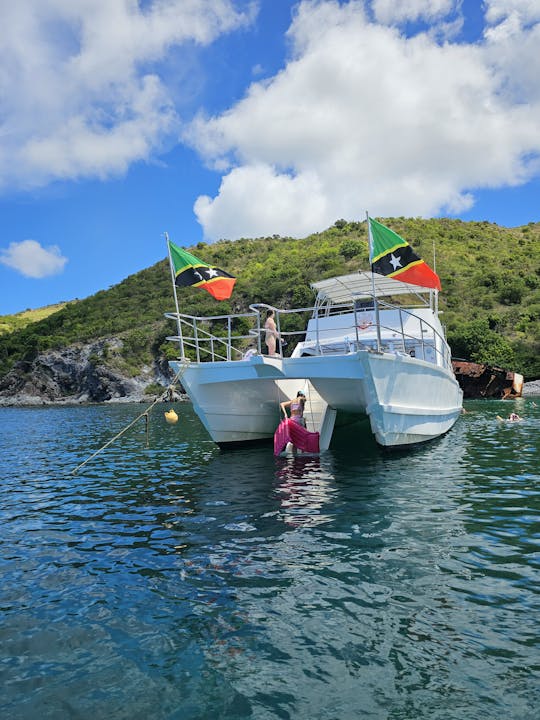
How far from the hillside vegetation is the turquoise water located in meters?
40.6

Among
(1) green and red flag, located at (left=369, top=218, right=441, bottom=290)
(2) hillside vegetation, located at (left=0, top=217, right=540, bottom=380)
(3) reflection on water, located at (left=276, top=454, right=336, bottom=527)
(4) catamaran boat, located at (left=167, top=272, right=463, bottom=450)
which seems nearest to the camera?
(3) reflection on water, located at (left=276, top=454, right=336, bottom=527)

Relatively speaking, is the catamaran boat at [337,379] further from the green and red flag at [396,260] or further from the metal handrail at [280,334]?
the green and red flag at [396,260]

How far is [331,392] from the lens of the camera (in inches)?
495

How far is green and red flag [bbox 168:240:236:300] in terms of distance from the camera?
12367 millimetres

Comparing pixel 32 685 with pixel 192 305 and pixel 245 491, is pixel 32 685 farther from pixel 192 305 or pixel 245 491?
pixel 192 305

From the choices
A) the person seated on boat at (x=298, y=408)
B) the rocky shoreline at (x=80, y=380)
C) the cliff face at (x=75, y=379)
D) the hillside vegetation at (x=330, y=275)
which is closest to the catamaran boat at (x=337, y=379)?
the person seated on boat at (x=298, y=408)

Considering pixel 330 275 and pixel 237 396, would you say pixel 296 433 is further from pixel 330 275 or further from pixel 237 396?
pixel 330 275

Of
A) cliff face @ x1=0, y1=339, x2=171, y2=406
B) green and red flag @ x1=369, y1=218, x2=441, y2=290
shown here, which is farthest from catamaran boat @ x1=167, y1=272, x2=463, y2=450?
cliff face @ x1=0, y1=339, x2=171, y2=406

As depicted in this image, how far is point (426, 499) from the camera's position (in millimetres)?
8266

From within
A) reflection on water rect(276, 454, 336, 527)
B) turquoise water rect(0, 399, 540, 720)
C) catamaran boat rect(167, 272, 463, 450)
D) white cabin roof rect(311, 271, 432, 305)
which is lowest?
turquoise water rect(0, 399, 540, 720)

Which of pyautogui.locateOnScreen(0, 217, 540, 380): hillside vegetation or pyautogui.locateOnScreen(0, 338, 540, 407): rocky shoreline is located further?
pyautogui.locateOnScreen(0, 338, 540, 407): rocky shoreline

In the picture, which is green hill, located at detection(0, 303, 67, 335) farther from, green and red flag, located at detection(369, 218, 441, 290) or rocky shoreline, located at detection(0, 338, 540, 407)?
green and red flag, located at detection(369, 218, 441, 290)

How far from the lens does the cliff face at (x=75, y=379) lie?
6397 centimetres

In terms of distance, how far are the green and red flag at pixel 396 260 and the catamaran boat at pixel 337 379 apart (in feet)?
1.26
